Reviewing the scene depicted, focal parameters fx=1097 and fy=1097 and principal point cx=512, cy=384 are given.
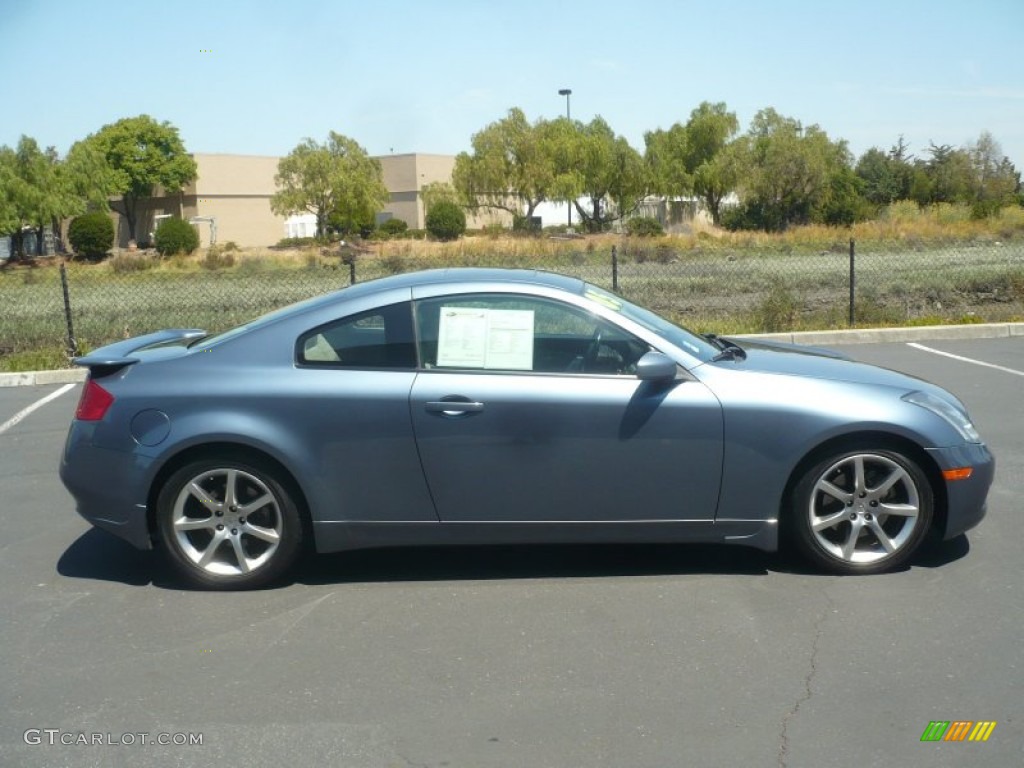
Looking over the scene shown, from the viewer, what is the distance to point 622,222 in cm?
6538

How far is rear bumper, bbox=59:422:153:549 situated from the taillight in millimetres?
66

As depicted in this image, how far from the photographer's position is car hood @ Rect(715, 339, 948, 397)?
17.4 ft

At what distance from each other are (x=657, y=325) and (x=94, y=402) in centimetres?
282

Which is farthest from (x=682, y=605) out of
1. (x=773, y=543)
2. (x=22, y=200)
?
(x=22, y=200)

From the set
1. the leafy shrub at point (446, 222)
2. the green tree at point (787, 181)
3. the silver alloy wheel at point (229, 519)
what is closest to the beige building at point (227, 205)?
the leafy shrub at point (446, 222)

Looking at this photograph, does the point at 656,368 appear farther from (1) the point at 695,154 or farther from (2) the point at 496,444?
(1) the point at 695,154

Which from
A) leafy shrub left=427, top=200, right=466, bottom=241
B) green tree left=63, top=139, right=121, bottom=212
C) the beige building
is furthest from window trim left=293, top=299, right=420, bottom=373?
the beige building

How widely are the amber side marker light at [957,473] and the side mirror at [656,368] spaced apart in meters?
1.38

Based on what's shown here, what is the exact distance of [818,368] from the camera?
542 centimetres

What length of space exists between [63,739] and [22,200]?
5775cm

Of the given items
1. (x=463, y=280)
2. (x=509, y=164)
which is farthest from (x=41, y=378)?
(x=509, y=164)

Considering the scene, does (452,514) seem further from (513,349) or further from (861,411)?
(861,411)

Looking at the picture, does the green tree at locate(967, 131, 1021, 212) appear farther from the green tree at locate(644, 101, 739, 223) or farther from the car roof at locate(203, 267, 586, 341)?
the car roof at locate(203, 267, 586, 341)

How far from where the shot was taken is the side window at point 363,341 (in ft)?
17.3
